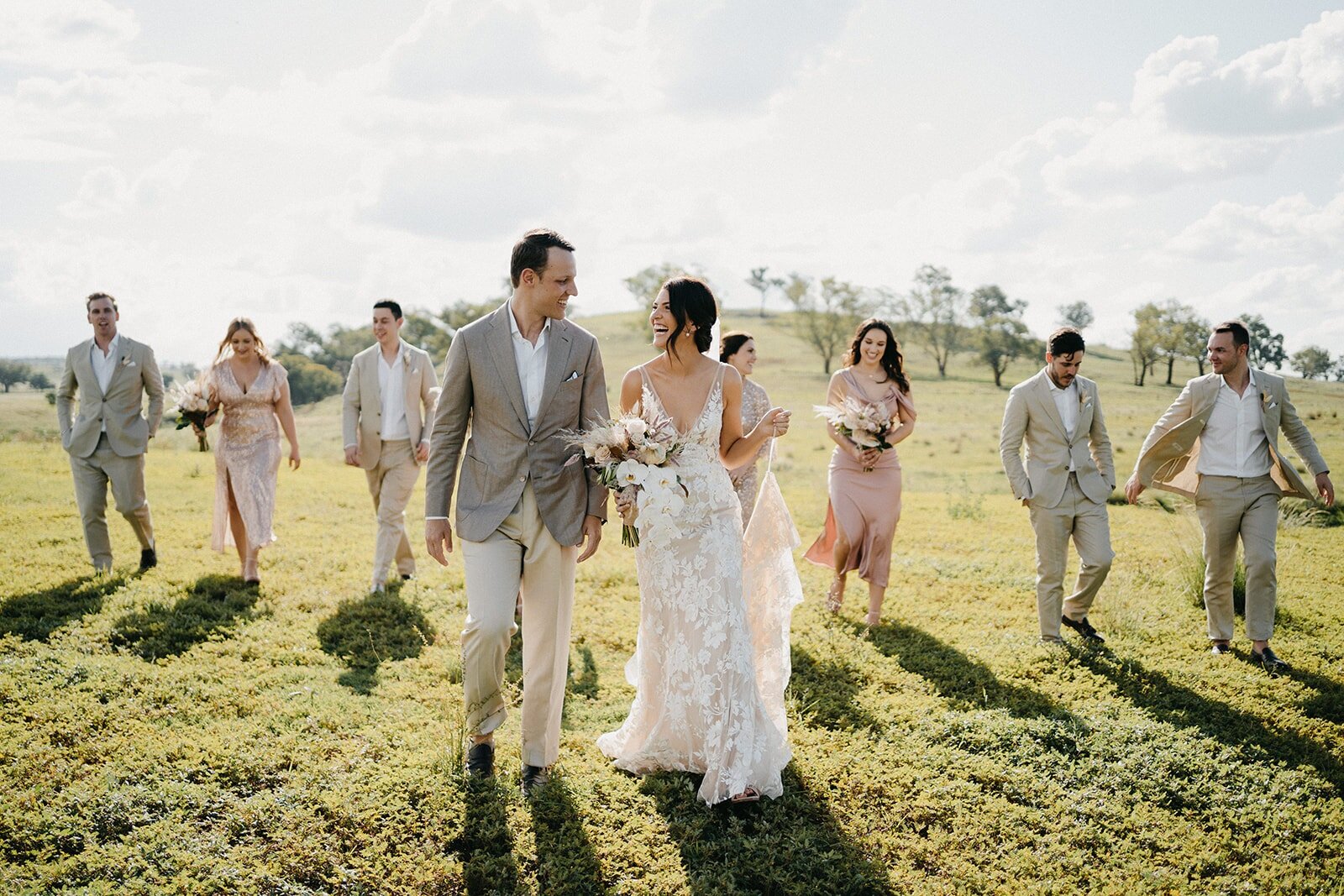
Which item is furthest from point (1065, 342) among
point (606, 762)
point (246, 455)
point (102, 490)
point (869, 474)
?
point (102, 490)

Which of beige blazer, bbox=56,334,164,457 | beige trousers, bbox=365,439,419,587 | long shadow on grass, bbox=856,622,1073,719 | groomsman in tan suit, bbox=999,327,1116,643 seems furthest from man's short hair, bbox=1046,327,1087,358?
beige blazer, bbox=56,334,164,457

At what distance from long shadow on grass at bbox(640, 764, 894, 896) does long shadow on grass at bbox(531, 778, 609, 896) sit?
0.49 meters

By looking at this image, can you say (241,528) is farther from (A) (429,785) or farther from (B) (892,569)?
(B) (892,569)

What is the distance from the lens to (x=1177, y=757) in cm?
601

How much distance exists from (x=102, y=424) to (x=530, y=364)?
7517 mm

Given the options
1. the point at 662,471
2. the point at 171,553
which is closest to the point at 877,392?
the point at 662,471

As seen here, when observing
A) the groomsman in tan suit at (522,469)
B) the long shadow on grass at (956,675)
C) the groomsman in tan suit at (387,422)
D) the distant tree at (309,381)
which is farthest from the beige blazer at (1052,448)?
the distant tree at (309,381)

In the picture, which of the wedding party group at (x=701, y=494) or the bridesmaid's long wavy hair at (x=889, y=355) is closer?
the wedding party group at (x=701, y=494)

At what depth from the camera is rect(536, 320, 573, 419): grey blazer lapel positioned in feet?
16.8

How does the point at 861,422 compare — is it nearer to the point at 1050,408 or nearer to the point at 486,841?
the point at 1050,408

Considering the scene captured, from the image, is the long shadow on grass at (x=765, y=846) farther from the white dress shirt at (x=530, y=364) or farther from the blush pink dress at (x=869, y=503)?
the blush pink dress at (x=869, y=503)

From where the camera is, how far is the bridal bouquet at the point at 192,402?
972 cm

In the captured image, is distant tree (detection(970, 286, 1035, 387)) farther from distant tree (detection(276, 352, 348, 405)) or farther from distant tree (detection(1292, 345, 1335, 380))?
distant tree (detection(276, 352, 348, 405))

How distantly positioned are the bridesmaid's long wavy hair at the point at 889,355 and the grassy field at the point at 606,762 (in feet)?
8.27
